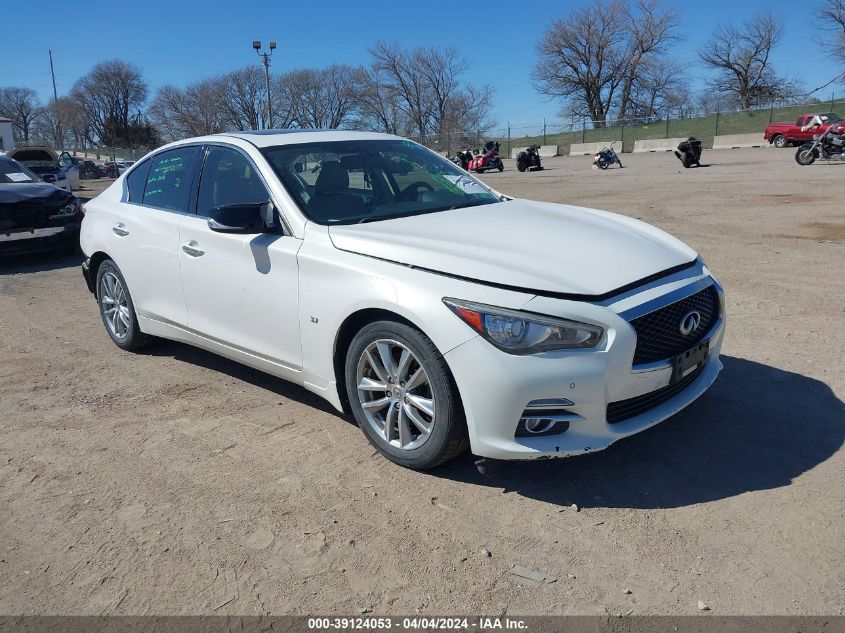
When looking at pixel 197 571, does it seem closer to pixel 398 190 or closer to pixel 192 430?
pixel 192 430

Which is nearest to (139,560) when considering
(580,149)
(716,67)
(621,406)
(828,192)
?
(621,406)

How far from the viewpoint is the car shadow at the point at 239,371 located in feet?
15.1

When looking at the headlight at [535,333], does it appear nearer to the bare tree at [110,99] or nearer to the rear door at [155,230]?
the rear door at [155,230]

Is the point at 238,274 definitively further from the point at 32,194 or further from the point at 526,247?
the point at 32,194

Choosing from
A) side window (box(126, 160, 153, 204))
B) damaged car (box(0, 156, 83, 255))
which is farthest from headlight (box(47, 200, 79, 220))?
side window (box(126, 160, 153, 204))

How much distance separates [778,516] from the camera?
122 inches

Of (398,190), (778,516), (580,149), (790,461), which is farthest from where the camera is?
(580,149)

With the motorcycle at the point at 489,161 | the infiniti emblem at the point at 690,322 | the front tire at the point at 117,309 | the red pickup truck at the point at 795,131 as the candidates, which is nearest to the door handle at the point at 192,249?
the front tire at the point at 117,309

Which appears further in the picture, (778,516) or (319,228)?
(319,228)

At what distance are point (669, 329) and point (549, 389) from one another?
28.9 inches

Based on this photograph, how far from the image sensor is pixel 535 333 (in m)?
3.08

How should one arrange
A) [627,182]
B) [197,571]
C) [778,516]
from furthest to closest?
[627,182] < [778,516] < [197,571]

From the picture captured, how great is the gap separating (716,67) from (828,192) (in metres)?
65.8

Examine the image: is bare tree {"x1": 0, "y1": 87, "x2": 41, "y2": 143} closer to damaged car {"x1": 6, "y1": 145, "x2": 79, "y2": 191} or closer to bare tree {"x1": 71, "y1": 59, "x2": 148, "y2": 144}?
bare tree {"x1": 71, "y1": 59, "x2": 148, "y2": 144}
